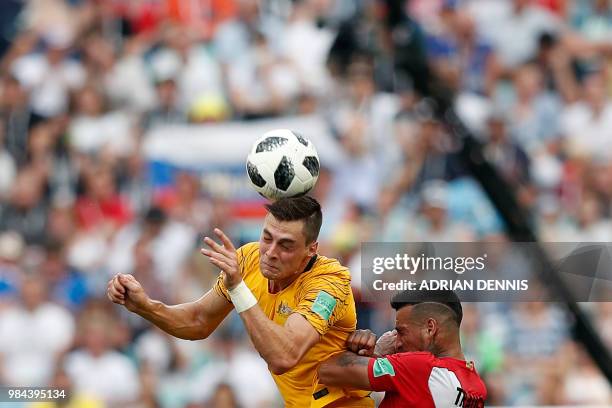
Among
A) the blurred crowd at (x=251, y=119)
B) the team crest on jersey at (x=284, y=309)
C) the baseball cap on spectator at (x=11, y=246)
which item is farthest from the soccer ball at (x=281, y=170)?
the baseball cap on spectator at (x=11, y=246)

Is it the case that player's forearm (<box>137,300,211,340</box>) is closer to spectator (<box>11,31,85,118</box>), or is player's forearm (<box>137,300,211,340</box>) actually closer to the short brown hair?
the short brown hair

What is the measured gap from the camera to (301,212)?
19.3 ft

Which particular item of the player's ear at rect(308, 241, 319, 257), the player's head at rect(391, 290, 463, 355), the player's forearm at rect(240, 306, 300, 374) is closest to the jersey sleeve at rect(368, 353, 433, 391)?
the player's head at rect(391, 290, 463, 355)

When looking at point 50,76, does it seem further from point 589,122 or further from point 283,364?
point 283,364

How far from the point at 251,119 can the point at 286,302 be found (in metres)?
6.17

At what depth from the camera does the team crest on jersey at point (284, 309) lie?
605 centimetres

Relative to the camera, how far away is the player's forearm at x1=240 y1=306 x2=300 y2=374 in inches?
218

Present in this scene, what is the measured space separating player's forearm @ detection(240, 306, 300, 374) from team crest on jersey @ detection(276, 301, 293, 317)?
43 cm

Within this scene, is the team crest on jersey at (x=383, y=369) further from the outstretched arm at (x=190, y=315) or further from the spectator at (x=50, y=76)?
the spectator at (x=50, y=76)

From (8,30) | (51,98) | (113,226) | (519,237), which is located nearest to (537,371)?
(519,237)

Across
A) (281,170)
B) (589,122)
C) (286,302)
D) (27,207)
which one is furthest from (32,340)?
(589,122)

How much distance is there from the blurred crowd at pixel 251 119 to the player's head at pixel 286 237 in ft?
12.8

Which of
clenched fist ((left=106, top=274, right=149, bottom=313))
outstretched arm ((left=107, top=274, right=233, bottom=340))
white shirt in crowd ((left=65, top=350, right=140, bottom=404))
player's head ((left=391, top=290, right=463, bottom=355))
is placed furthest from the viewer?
white shirt in crowd ((left=65, top=350, right=140, bottom=404))

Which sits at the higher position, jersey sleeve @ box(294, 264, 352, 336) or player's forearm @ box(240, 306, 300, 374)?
jersey sleeve @ box(294, 264, 352, 336)
